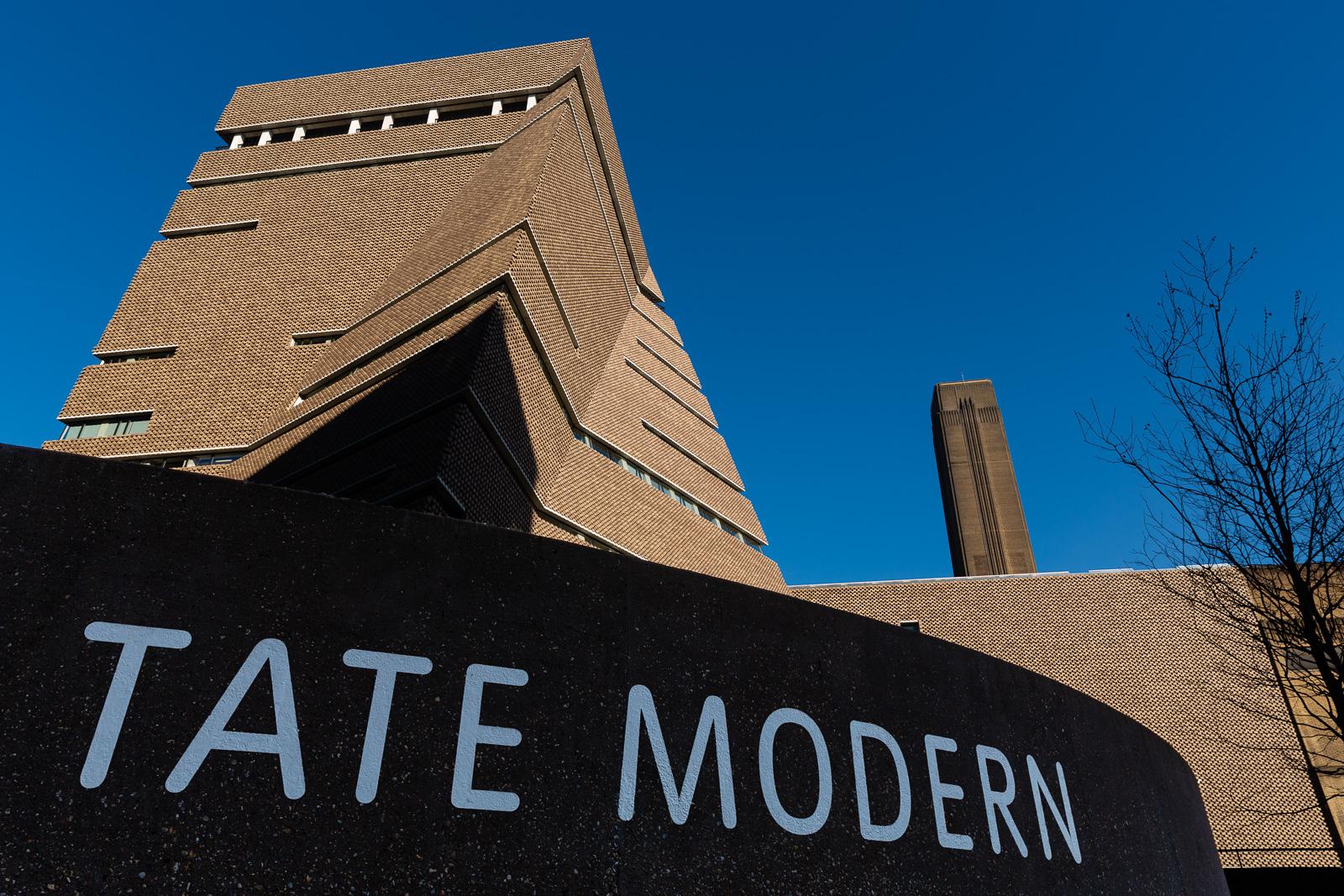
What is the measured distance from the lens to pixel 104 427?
2484 centimetres

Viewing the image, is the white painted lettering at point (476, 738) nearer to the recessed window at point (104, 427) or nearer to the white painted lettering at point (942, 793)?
the white painted lettering at point (942, 793)

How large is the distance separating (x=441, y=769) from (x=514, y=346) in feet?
50.6

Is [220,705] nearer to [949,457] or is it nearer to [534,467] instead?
[534,467]

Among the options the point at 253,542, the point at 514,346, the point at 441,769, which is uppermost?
the point at 514,346

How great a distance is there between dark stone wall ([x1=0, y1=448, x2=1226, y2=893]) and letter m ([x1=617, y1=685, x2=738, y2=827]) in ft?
0.11

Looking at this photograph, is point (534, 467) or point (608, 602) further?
point (534, 467)

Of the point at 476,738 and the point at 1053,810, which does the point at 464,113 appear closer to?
the point at 1053,810

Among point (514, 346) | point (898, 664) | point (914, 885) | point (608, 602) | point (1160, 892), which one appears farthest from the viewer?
point (514, 346)

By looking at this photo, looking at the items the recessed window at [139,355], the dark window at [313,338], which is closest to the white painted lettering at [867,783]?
the dark window at [313,338]

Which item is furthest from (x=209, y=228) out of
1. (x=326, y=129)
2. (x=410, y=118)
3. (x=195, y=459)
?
(x=195, y=459)

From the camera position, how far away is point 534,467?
18844 millimetres

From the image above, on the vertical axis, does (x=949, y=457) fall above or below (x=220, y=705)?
above

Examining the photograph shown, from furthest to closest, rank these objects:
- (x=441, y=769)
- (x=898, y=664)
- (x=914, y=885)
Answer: (x=898, y=664)
(x=914, y=885)
(x=441, y=769)

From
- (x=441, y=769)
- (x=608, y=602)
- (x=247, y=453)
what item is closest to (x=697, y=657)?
(x=608, y=602)
